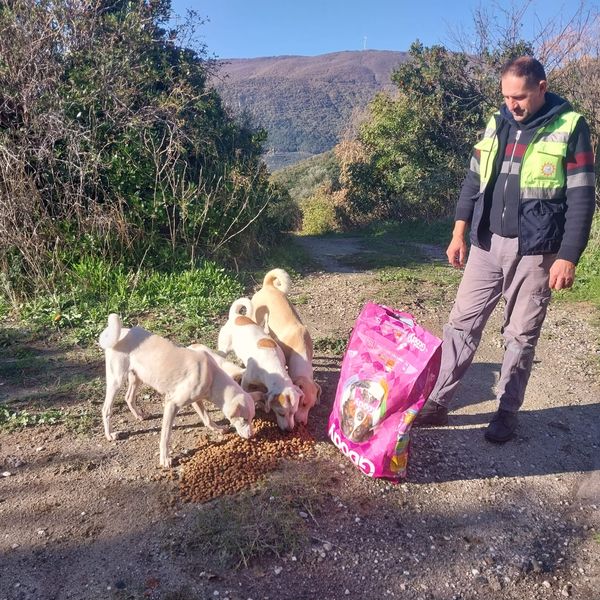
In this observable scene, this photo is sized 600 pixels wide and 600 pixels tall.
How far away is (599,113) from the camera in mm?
11609

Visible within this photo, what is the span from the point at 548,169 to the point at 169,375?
8.00 ft

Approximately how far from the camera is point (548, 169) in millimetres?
3037

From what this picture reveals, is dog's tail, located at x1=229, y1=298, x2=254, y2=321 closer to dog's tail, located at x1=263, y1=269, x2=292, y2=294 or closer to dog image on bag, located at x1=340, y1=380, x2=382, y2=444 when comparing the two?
dog's tail, located at x1=263, y1=269, x2=292, y2=294

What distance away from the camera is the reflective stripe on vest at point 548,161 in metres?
2.99

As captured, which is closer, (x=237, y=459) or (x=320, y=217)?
(x=237, y=459)

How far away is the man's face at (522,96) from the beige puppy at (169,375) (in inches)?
89.6

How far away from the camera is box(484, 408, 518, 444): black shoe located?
11.8ft

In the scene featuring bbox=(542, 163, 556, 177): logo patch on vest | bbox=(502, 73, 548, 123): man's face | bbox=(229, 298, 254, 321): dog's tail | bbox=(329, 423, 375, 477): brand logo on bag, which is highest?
bbox=(502, 73, 548, 123): man's face

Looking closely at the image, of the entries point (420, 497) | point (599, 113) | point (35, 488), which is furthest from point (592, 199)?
point (599, 113)

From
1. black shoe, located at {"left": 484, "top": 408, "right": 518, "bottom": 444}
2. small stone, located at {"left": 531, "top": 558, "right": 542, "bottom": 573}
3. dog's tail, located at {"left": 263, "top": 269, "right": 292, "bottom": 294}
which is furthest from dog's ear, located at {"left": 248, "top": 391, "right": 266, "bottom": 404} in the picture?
small stone, located at {"left": 531, "top": 558, "right": 542, "bottom": 573}

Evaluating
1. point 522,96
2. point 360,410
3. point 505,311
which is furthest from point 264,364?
point 522,96

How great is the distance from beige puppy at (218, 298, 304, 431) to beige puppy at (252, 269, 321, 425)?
146 mm

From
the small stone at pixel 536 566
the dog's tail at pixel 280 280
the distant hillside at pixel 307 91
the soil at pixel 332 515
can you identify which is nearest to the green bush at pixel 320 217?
the distant hillside at pixel 307 91

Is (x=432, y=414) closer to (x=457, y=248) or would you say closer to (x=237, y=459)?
(x=457, y=248)
